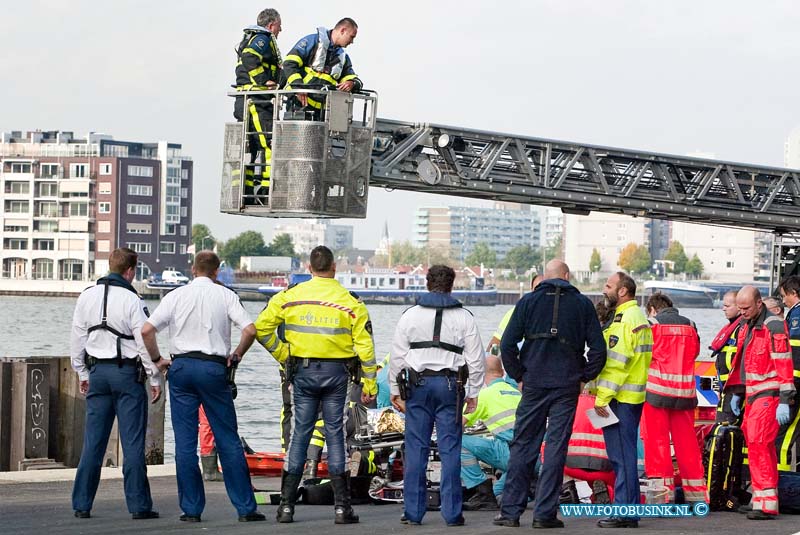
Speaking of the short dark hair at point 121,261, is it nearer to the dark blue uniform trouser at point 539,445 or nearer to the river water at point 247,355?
the dark blue uniform trouser at point 539,445

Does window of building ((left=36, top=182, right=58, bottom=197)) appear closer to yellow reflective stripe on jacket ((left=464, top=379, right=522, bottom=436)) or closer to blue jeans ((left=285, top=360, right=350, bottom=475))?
yellow reflective stripe on jacket ((left=464, top=379, right=522, bottom=436))

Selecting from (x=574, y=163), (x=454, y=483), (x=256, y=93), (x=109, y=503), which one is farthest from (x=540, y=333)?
(x=574, y=163)

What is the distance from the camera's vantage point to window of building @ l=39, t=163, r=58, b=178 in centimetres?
16225

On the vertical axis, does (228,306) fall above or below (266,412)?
above

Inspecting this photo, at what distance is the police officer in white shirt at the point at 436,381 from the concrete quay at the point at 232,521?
0.27 m

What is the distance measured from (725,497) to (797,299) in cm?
182

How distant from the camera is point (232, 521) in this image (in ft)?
33.1

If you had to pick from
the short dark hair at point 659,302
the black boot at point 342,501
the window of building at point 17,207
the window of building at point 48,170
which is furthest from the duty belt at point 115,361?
the window of building at point 17,207

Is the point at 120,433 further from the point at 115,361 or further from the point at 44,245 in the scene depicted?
the point at 44,245

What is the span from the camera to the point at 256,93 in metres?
15.0

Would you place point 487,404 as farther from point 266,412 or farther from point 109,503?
point 266,412

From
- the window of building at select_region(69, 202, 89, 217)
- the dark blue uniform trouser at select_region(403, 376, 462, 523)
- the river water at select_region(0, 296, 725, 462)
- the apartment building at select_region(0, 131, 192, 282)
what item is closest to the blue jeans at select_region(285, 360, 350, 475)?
the dark blue uniform trouser at select_region(403, 376, 462, 523)

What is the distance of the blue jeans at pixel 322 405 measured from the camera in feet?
32.7

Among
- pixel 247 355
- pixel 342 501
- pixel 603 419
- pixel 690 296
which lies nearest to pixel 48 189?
pixel 690 296
